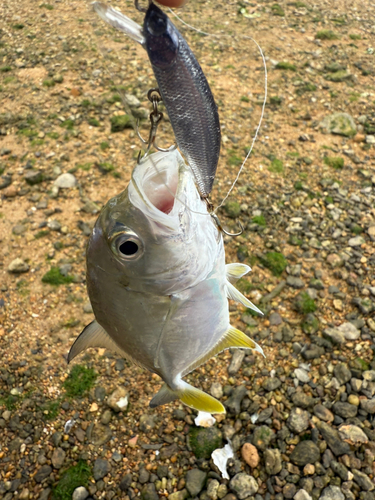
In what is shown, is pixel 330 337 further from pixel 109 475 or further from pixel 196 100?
pixel 196 100

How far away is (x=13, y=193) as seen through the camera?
4.46 metres

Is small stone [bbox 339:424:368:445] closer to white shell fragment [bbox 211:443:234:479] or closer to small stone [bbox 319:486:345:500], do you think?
small stone [bbox 319:486:345:500]

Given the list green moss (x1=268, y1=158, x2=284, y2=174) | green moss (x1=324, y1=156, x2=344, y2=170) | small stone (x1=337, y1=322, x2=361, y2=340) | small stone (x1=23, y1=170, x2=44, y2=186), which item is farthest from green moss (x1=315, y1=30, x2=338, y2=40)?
small stone (x1=337, y1=322, x2=361, y2=340)

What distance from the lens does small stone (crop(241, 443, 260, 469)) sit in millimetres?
2750

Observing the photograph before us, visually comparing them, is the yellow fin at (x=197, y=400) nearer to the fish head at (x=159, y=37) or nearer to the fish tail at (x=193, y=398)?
the fish tail at (x=193, y=398)

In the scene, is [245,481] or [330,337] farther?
[330,337]

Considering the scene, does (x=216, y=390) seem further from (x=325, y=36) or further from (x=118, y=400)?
(x=325, y=36)

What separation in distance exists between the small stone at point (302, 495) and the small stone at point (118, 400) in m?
1.27

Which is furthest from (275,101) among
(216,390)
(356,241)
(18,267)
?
(216,390)

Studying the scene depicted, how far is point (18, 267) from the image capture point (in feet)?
12.5

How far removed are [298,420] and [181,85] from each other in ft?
8.38

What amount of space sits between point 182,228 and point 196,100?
1.30 ft

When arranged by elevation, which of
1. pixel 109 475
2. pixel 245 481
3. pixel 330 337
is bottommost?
pixel 109 475

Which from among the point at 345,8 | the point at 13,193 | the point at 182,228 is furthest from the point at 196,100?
the point at 345,8
